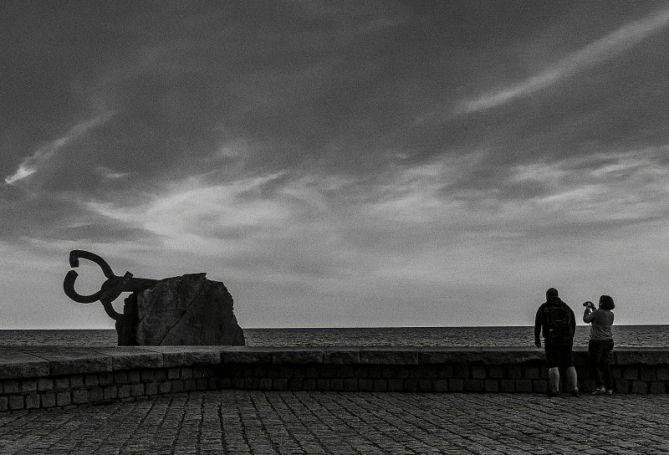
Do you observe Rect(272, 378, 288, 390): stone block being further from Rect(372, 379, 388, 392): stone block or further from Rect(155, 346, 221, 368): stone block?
Rect(372, 379, 388, 392): stone block

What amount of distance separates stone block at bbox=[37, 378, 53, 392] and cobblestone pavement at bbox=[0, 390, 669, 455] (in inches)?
13.2

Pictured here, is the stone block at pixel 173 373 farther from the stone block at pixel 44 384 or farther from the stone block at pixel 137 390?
the stone block at pixel 44 384

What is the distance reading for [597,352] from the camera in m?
10.6

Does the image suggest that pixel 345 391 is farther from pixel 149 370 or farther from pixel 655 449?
pixel 655 449

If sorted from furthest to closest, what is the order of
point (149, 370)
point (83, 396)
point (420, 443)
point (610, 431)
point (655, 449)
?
point (149, 370) → point (83, 396) → point (610, 431) → point (420, 443) → point (655, 449)

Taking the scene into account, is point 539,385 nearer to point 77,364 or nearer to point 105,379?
point 105,379

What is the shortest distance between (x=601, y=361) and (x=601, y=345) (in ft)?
0.96

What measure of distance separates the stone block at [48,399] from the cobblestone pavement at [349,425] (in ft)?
0.56

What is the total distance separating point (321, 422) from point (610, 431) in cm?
292

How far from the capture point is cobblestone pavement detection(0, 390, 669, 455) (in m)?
6.23

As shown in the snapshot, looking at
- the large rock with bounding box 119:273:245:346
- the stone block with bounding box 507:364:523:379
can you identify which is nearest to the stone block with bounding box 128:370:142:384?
the stone block with bounding box 507:364:523:379

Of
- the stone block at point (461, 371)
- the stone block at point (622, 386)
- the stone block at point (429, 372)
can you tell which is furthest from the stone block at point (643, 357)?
the stone block at point (429, 372)

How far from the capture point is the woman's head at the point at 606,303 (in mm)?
10745

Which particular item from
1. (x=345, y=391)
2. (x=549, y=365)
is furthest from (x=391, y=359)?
(x=549, y=365)
